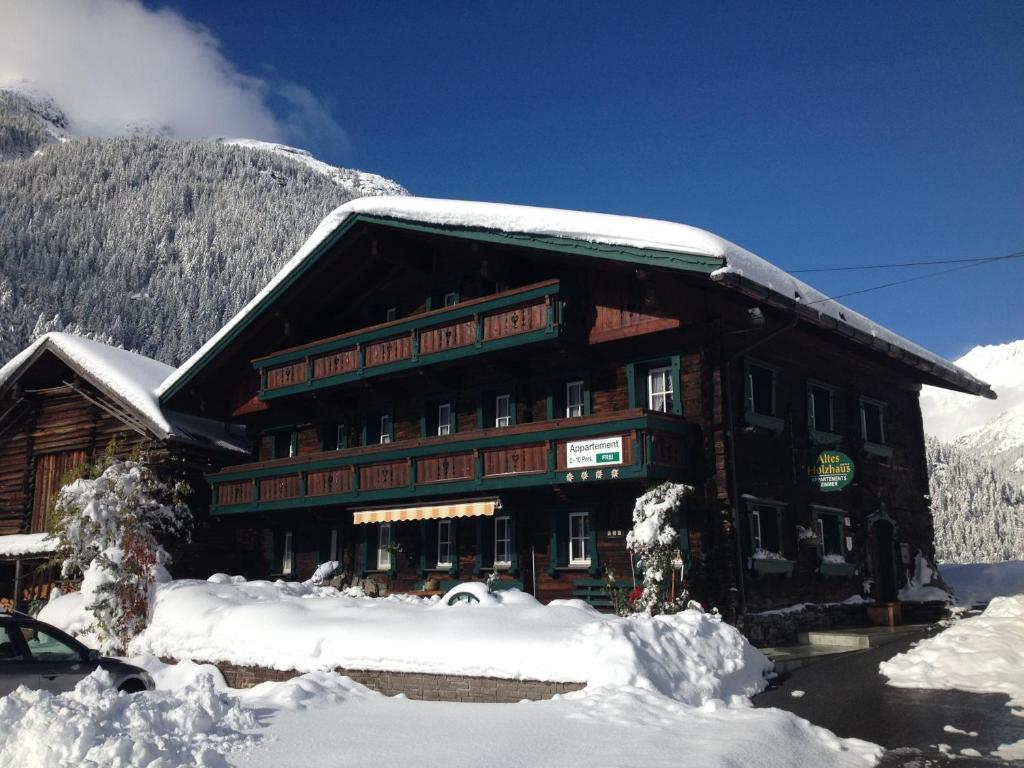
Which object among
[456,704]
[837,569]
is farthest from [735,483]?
[456,704]

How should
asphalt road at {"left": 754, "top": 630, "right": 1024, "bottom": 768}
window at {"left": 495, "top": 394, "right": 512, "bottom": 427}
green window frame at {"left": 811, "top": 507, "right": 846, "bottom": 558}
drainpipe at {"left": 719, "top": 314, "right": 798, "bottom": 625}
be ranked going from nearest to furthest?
asphalt road at {"left": 754, "top": 630, "right": 1024, "bottom": 768} → drainpipe at {"left": 719, "top": 314, "right": 798, "bottom": 625} → green window frame at {"left": 811, "top": 507, "right": 846, "bottom": 558} → window at {"left": 495, "top": 394, "right": 512, "bottom": 427}

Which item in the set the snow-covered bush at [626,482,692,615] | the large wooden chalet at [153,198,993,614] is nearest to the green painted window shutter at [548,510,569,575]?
the large wooden chalet at [153,198,993,614]

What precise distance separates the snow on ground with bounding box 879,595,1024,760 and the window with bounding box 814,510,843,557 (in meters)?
5.68

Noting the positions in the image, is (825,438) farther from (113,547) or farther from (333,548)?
(113,547)

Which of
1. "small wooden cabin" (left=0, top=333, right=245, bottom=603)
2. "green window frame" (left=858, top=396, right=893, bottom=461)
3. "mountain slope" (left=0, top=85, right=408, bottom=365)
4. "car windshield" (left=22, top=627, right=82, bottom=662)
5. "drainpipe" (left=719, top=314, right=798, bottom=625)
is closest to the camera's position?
"car windshield" (left=22, top=627, right=82, bottom=662)

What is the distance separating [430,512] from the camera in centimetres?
2066

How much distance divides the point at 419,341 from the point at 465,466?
12.0 feet

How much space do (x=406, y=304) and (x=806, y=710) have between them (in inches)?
626

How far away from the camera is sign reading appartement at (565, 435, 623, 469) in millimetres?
17406

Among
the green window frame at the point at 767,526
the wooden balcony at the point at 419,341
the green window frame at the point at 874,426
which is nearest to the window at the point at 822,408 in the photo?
the green window frame at the point at 874,426

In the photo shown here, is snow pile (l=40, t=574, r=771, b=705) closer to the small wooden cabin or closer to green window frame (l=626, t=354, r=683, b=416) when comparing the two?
green window frame (l=626, t=354, r=683, b=416)

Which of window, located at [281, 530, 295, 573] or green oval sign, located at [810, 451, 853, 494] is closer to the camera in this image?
green oval sign, located at [810, 451, 853, 494]

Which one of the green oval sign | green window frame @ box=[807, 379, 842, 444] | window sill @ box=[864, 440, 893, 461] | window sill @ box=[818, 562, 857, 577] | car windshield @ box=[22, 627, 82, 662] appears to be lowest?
car windshield @ box=[22, 627, 82, 662]

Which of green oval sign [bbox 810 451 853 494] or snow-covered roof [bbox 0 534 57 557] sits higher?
green oval sign [bbox 810 451 853 494]
